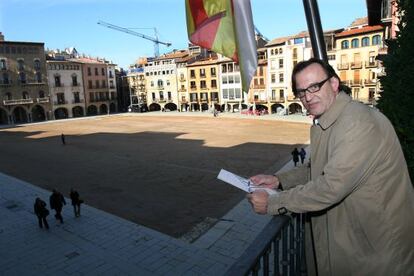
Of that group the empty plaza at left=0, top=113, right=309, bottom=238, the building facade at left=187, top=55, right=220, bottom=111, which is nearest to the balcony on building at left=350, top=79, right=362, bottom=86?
the empty plaza at left=0, top=113, right=309, bottom=238

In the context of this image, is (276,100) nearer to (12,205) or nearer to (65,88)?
(65,88)

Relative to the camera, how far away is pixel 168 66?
83.9m

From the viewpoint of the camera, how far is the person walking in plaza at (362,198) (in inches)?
93.8

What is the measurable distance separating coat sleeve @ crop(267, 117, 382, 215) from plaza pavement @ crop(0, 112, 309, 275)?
8.94 m

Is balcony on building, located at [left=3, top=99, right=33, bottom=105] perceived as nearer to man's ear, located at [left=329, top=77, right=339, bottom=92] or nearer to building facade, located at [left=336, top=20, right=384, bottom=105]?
building facade, located at [left=336, top=20, right=384, bottom=105]

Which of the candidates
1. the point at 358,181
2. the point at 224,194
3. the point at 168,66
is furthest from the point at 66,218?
the point at 168,66

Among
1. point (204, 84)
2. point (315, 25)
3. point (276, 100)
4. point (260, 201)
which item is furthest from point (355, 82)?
point (260, 201)

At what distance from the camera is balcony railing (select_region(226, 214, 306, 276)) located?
8.08 ft

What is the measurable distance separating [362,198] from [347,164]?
30 centimetres

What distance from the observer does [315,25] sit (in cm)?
410

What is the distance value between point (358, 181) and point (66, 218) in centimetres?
1572

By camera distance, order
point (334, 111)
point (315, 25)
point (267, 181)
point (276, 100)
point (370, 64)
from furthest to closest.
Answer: point (276, 100)
point (370, 64)
point (315, 25)
point (267, 181)
point (334, 111)

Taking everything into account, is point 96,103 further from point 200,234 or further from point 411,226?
point 411,226

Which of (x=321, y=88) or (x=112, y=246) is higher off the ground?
(x=321, y=88)
